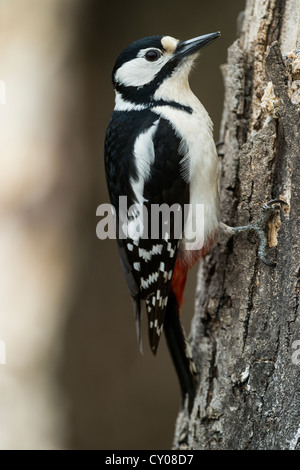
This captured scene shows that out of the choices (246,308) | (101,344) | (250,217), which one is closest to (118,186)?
(250,217)

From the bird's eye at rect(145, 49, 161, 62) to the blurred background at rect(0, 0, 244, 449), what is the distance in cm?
100

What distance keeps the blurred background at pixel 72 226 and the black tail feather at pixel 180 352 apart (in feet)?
3.16

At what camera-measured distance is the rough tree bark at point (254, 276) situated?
2180mm

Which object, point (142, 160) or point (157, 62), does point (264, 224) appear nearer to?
point (142, 160)

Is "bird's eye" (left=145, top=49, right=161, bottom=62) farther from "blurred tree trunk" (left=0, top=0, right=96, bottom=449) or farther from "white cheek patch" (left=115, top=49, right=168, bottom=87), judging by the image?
"blurred tree trunk" (left=0, top=0, right=96, bottom=449)

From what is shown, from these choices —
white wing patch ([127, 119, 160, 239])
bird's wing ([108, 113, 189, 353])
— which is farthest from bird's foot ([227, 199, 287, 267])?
white wing patch ([127, 119, 160, 239])

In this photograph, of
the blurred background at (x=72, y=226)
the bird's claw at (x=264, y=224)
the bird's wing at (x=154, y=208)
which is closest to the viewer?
the bird's claw at (x=264, y=224)

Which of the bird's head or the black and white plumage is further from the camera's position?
the bird's head

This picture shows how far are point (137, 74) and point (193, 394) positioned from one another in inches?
63.5

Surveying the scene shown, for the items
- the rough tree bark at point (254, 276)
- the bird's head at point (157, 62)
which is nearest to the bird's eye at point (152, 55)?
the bird's head at point (157, 62)

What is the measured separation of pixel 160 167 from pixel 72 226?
4.80 ft

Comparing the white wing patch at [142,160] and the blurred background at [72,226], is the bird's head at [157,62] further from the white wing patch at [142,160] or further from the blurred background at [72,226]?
the blurred background at [72,226]

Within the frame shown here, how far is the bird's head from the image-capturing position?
2682 mm

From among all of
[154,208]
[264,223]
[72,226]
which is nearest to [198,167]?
[154,208]
